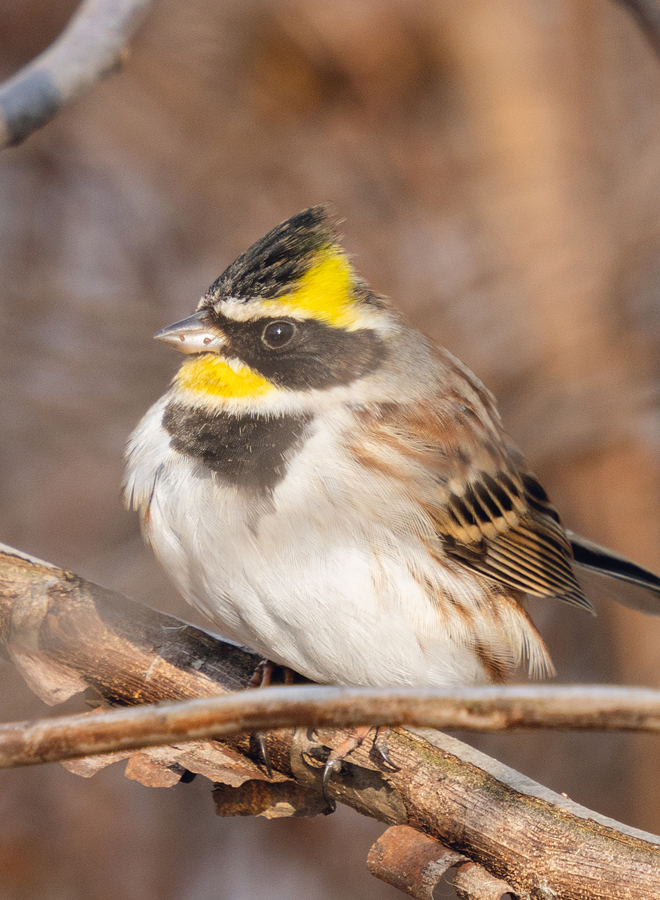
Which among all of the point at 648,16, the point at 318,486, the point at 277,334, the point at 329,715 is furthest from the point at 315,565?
the point at 648,16

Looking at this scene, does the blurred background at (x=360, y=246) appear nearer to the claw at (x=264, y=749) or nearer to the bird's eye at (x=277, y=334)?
the claw at (x=264, y=749)

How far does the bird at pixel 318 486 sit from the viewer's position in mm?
2119

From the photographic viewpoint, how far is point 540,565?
105 inches

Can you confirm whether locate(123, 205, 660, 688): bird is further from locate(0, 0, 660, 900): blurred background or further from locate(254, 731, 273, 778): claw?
locate(0, 0, 660, 900): blurred background

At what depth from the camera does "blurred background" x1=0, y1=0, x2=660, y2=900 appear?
4.79 meters

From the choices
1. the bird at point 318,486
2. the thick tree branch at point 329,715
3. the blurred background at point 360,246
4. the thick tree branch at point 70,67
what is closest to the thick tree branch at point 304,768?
the bird at point 318,486

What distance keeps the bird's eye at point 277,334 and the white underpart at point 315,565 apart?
0.22 m

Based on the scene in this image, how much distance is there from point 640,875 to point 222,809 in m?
0.99

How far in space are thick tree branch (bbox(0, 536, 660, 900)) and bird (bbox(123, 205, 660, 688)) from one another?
175mm

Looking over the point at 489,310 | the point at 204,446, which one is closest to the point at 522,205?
the point at 489,310

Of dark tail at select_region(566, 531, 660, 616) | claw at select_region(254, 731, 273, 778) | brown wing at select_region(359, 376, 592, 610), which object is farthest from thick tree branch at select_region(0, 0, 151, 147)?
dark tail at select_region(566, 531, 660, 616)

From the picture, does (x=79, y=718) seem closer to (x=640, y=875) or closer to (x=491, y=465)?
(x=640, y=875)

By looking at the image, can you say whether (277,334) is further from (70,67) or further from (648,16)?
(648,16)

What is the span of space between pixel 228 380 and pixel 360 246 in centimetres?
324
